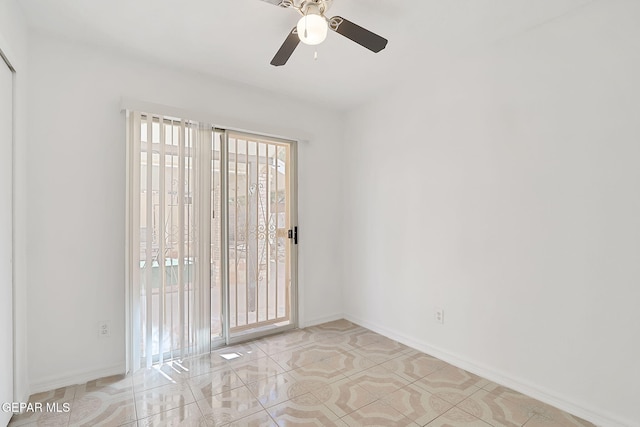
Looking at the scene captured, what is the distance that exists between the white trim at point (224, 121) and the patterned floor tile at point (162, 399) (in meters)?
2.04

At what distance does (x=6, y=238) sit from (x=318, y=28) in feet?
6.87

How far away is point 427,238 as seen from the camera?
9.09ft

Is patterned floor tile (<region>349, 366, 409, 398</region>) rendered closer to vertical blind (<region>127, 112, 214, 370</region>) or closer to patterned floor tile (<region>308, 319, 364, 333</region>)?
patterned floor tile (<region>308, 319, 364, 333</region>)

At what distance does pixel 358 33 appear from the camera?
68.2 inches

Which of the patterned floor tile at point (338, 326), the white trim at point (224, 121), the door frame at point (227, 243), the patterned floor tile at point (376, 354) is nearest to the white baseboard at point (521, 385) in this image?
the patterned floor tile at point (376, 354)

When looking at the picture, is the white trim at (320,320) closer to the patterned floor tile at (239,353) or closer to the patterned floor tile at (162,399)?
the patterned floor tile at (239,353)

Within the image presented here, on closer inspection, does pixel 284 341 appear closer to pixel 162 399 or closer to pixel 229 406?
pixel 229 406

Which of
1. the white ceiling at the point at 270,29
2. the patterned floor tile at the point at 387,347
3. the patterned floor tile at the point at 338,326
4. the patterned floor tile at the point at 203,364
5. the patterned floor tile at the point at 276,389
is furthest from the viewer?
the patterned floor tile at the point at 338,326

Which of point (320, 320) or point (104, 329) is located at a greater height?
point (104, 329)

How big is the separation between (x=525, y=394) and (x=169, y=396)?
2.40 metres

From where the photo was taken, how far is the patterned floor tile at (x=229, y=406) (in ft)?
6.11

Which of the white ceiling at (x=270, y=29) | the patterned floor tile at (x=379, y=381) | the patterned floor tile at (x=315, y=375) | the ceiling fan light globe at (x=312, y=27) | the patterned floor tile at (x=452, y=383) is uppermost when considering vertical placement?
the white ceiling at (x=270, y=29)

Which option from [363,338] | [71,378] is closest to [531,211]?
[363,338]

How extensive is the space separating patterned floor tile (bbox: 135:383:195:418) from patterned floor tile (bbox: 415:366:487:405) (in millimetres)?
1626
